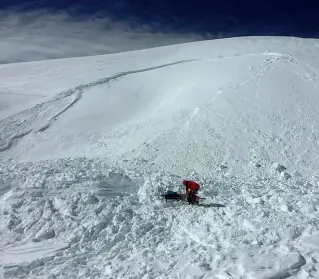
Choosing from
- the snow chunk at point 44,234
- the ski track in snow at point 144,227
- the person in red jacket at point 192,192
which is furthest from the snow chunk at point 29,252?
the person in red jacket at point 192,192

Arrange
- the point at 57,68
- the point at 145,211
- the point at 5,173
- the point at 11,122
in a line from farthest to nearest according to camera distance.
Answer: the point at 57,68 < the point at 11,122 < the point at 5,173 < the point at 145,211

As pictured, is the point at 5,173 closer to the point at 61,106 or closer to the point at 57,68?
the point at 61,106

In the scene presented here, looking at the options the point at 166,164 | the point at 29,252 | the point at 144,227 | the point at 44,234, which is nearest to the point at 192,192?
the point at 144,227

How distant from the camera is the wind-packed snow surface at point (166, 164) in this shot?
7801mm

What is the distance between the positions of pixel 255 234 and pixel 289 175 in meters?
3.44

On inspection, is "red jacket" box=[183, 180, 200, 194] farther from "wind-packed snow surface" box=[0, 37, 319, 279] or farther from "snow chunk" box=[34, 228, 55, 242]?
"snow chunk" box=[34, 228, 55, 242]

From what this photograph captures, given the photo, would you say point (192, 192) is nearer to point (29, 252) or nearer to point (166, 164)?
point (166, 164)

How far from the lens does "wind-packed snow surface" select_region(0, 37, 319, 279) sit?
7801mm

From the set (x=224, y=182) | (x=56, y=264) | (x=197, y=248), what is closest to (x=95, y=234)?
(x=56, y=264)

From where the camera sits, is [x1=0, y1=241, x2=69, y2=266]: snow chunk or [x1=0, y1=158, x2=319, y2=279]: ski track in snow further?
[x1=0, y1=241, x2=69, y2=266]: snow chunk

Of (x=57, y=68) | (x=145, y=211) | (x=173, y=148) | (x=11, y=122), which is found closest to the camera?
(x=145, y=211)

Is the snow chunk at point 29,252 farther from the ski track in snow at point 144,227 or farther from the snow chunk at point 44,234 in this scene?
the snow chunk at point 44,234

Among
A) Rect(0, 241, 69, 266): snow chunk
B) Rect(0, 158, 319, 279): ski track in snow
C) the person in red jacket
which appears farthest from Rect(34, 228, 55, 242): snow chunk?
the person in red jacket

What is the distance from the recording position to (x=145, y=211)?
9.42 m
